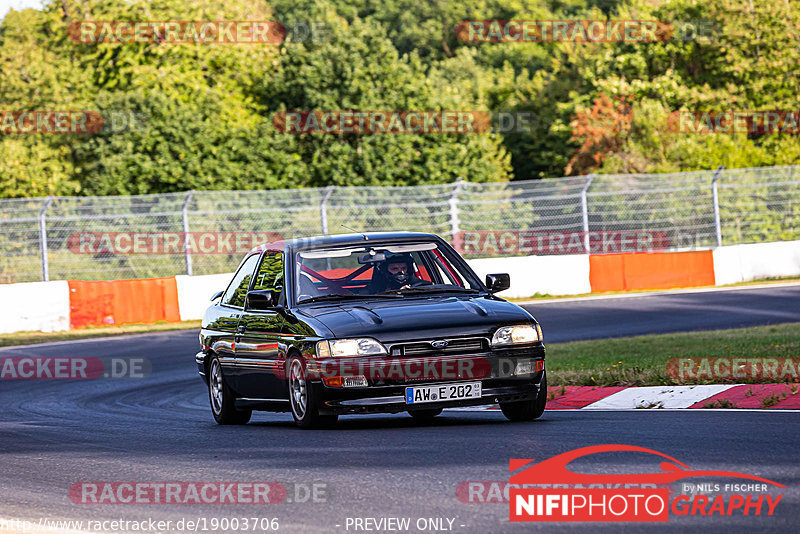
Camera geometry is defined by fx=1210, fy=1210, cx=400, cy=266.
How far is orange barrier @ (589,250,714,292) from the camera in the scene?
27.4 meters

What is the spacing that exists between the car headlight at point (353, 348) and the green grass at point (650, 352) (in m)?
3.38

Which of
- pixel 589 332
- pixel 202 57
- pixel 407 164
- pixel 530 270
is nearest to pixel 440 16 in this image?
pixel 202 57

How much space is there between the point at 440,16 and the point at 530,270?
2305 inches

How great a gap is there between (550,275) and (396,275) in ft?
60.2

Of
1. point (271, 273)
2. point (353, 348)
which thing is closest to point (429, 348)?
point (353, 348)

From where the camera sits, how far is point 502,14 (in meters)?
82.2

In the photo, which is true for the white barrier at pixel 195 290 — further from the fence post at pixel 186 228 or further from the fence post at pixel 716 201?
the fence post at pixel 716 201

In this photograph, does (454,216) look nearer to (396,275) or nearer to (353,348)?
(396,275)

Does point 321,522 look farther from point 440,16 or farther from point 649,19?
point 440,16
